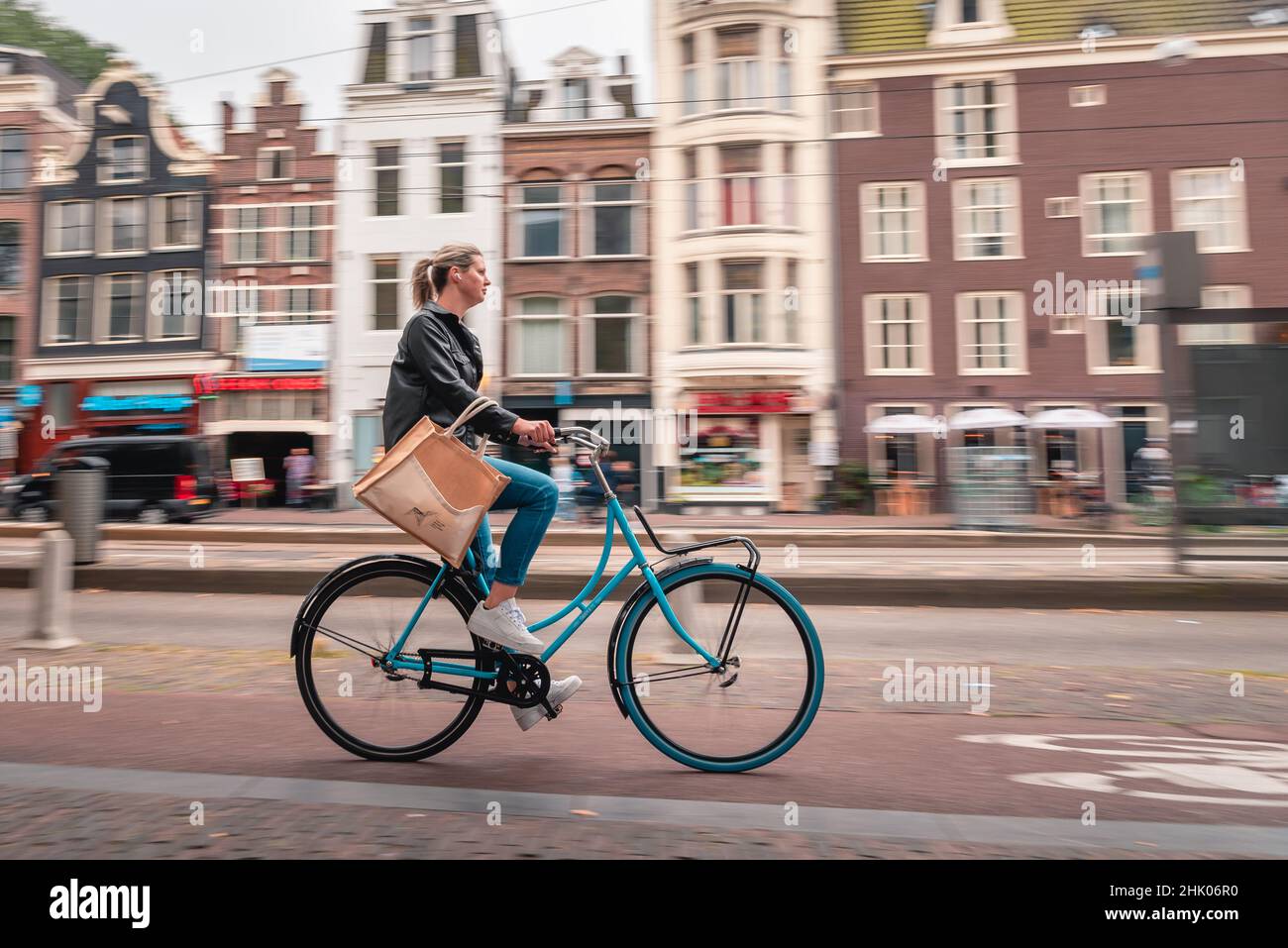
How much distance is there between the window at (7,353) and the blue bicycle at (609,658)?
3141cm

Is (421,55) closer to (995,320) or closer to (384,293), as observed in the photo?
(384,293)

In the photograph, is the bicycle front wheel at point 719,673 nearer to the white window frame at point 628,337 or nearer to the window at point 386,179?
the white window frame at point 628,337

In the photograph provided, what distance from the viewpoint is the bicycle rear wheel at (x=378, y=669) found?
3133 millimetres

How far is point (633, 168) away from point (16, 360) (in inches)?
793

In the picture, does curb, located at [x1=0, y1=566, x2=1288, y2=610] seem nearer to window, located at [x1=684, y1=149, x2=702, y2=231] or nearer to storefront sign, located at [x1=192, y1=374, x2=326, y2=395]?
window, located at [x1=684, y1=149, x2=702, y2=231]

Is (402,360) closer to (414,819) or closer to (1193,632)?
(414,819)

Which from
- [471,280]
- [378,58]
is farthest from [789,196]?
[471,280]

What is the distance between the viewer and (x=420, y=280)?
325 cm

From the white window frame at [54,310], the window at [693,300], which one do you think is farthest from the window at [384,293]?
the white window frame at [54,310]

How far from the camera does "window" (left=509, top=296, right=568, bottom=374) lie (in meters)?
26.1

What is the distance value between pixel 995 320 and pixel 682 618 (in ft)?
79.5

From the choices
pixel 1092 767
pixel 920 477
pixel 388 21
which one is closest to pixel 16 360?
pixel 388 21

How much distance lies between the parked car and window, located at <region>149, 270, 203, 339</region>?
858 cm
